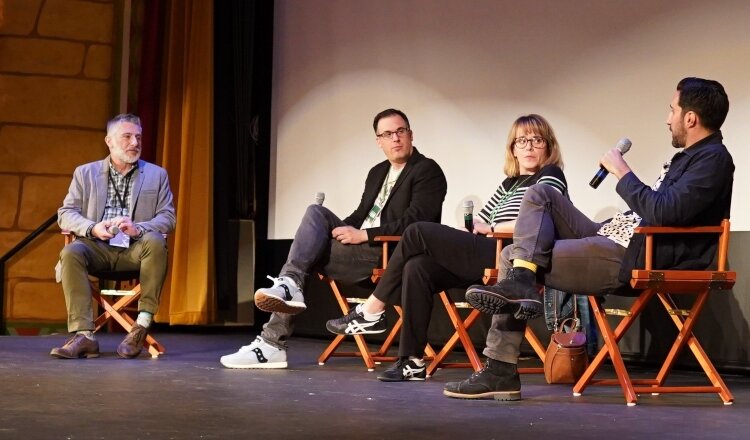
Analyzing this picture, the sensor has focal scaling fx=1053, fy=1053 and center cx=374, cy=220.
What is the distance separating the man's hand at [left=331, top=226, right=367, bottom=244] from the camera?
453 cm

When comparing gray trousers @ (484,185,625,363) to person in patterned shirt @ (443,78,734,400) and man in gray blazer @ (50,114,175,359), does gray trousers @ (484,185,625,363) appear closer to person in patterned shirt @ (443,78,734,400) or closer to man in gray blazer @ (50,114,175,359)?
person in patterned shirt @ (443,78,734,400)

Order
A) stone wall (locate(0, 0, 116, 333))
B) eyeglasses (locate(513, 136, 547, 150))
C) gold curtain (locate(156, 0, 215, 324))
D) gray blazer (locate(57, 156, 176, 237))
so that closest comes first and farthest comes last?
eyeglasses (locate(513, 136, 547, 150)) < gray blazer (locate(57, 156, 176, 237)) < gold curtain (locate(156, 0, 215, 324)) < stone wall (locate(0, 0, 116, 333))

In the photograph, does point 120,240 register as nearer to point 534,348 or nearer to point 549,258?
point 534,348

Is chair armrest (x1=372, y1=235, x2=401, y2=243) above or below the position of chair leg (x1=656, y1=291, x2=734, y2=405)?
above

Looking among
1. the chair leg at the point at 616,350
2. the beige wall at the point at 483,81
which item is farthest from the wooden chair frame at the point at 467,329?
the beige wall at the point at 483,81

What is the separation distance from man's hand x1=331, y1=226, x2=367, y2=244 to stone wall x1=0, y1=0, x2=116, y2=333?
328 cm

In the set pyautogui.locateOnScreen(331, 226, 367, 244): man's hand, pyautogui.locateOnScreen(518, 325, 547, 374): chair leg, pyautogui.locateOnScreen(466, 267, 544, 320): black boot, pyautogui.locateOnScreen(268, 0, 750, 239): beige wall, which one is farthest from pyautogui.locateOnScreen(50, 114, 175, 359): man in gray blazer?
pyautogui.locateOnScreen(466, 267, 544, 320): black boot

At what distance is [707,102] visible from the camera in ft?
11.6

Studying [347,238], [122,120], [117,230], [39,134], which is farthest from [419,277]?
[39,134]

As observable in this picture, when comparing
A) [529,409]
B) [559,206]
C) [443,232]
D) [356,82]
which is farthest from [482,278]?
[356,82]

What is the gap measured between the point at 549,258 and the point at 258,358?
153 centimetres

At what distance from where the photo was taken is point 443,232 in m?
4.05

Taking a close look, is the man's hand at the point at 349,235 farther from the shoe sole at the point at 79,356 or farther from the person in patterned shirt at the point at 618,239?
the shoe sole at the point at 79,356

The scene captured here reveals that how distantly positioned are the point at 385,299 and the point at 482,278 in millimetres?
388
